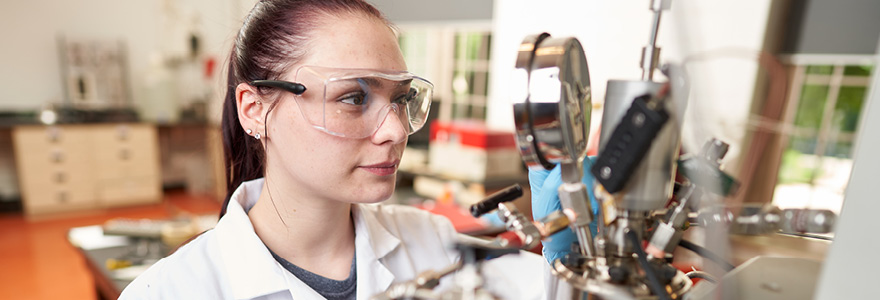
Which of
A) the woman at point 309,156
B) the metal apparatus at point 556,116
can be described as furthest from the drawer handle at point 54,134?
the metal apparatus at point 556,116

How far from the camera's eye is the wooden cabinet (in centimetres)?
461

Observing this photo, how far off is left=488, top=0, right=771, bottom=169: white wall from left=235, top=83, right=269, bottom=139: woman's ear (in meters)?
0.50

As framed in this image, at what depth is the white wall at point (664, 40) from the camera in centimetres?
49

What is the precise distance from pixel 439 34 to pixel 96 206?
4205 millimetres

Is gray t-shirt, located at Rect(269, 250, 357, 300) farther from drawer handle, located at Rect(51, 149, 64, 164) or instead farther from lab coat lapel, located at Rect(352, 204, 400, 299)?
drawer handle, located at Rect(51, 149, 64, 164)

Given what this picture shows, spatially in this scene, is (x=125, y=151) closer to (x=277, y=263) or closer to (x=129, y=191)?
(x=129, y=191)

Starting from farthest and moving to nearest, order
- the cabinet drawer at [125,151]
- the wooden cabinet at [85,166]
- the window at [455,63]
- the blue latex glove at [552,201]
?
the cabinet drawer at [125,151] → the window at [455,63] → the wooden cabinet at [85,166] → the blue latex glove at [552,201]

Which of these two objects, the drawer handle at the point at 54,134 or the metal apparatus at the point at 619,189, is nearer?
the metal apparatus at the point at 619,189

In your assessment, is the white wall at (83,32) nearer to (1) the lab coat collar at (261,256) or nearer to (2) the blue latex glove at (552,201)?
(1) the lab coat collar at (261,256)

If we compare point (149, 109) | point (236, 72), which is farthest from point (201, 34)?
point (236, 72)

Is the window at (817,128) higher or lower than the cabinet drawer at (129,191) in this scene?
higher

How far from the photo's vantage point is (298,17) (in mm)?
892

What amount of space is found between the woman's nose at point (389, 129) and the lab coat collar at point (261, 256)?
1.11 ft

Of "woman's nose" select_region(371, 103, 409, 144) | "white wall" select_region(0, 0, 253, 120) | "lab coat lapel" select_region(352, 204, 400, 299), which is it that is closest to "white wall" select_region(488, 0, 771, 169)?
"woman's nose" select_region(371, 103, 409, 144)
